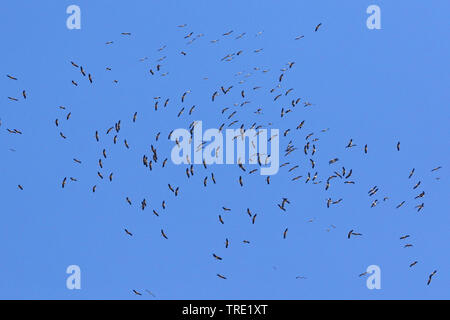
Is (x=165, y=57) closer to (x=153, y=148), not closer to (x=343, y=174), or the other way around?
(x=153, y=148)

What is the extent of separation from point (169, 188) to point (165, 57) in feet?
1.98

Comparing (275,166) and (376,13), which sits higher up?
(376,13)

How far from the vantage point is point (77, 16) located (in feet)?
11.5

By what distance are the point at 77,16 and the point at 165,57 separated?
1.50 feet

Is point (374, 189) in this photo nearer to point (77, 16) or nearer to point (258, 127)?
point (258, 127)

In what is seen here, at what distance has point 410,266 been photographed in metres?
3.46

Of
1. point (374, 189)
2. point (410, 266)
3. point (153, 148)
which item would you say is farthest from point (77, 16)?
point (410, 266)

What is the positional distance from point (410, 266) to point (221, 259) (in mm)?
865

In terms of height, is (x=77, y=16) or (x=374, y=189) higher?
(x=77, y=16)

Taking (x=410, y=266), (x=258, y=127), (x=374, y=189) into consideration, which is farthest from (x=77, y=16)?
(x=410, y=266)

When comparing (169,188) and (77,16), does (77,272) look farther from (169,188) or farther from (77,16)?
(77,16)
